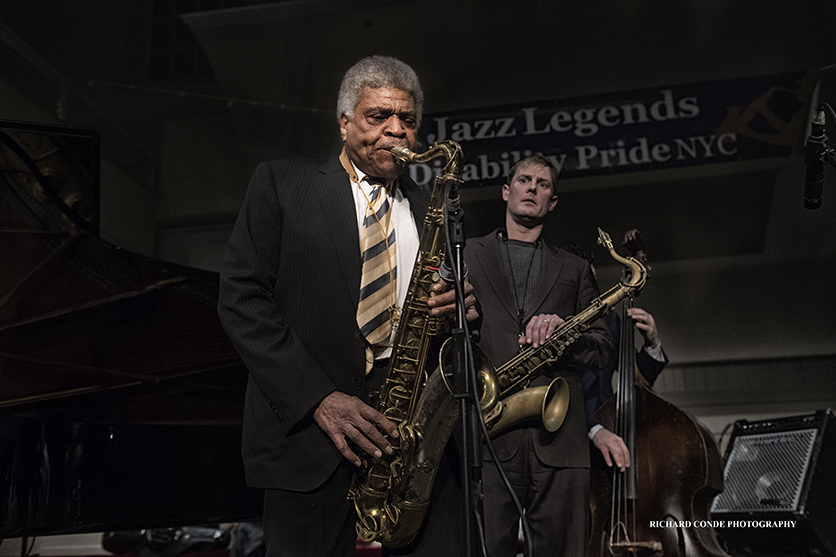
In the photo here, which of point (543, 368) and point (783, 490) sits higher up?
point (543, 368)

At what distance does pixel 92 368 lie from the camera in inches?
125

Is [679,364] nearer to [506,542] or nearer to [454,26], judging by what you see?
[506,542]

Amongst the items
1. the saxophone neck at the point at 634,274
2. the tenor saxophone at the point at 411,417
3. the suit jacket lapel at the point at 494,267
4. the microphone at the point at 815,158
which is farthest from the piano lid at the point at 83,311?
the microphone at the point at 815,158

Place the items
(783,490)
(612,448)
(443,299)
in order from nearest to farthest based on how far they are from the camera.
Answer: (443,299) → (612,448) → (783,490)

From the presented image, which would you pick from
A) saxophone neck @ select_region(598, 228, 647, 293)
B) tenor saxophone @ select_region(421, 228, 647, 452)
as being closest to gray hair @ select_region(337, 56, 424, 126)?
tenor saxophone @ select_region(421, 228, 647, 452)

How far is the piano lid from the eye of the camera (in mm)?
3037

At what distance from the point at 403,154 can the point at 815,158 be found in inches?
50.4

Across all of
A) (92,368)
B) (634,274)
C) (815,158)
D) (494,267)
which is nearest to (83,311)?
(92,368)

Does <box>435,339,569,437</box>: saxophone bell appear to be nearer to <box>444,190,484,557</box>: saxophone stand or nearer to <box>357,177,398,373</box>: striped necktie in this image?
<box>357,177,398,373</box>: striped necktie

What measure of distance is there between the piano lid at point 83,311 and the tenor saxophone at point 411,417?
1702 mm

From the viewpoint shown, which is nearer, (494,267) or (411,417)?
(411,417)

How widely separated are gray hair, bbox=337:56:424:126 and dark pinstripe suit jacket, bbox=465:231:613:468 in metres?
1.03

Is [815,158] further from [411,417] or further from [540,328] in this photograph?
[411,417]

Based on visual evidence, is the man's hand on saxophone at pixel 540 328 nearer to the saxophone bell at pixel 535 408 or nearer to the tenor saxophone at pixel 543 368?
the tenor saxophone at pixel 543 368
